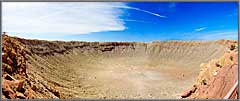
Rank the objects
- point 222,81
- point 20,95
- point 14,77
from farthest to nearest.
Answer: point 14,77 → point 222,81 → point 20,95

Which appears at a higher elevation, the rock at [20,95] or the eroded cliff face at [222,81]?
the eroded cliff face at [222,81]

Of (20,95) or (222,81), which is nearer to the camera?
(20,95)

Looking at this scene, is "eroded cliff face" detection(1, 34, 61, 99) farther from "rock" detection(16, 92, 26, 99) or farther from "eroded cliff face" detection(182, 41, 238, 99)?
"eroded cliff face" detection(182, 41, 238, 99)

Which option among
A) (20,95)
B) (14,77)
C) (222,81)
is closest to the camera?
(20,95)

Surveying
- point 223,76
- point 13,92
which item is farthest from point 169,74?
point 13,92

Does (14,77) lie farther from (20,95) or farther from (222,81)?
(222,81)

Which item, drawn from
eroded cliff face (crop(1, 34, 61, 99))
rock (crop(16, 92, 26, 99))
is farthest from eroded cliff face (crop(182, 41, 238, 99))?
rock (crop(16, 92, 26, 99))

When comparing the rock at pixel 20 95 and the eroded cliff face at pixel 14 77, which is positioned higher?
the eroded cliff face at pixel 14 77

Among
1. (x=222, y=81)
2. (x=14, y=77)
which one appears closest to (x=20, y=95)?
(x=14, y=77)

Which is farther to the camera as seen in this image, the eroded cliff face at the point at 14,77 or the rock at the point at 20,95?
the rock at the point at 20,95

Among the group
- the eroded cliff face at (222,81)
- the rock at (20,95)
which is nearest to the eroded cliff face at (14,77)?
the rock at (20,95)

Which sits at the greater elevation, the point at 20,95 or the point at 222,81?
the point at 222,81

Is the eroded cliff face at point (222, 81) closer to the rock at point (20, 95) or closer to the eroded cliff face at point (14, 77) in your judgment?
the eroded cliff face at point (14, 77)
